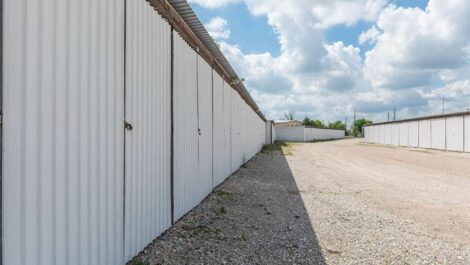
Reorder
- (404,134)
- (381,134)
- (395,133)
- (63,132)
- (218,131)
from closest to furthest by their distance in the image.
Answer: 1. (63,132)
2. (218,131)
3. (404,134)
4. (395,133)
5. (381,134)

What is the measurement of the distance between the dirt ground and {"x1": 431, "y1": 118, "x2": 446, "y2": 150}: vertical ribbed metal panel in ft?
74.6

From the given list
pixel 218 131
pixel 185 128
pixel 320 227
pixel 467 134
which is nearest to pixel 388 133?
pixel 467 134

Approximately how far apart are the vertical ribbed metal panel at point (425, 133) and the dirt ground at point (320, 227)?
83.4 ft

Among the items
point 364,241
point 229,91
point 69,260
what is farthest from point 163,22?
point 229,91

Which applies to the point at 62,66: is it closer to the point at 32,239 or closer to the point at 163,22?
the point at 32,239

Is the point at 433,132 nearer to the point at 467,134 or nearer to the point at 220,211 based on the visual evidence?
the point at 467,134

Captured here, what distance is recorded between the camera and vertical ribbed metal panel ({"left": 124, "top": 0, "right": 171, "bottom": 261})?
3.99 metres

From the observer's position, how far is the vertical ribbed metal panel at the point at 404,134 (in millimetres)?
38656

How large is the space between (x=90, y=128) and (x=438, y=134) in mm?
34069

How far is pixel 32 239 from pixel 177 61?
13.1 ft

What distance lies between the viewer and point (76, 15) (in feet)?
9.57

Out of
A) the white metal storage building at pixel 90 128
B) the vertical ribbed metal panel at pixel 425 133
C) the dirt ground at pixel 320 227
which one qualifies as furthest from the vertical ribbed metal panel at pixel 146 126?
the vertical ribbed metal panel at pixel 425 133

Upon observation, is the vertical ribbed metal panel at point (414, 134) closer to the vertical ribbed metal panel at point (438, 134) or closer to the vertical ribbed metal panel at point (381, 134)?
the vertical ribbed metal panel at point (438, 134)

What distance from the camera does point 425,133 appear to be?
33.8m
